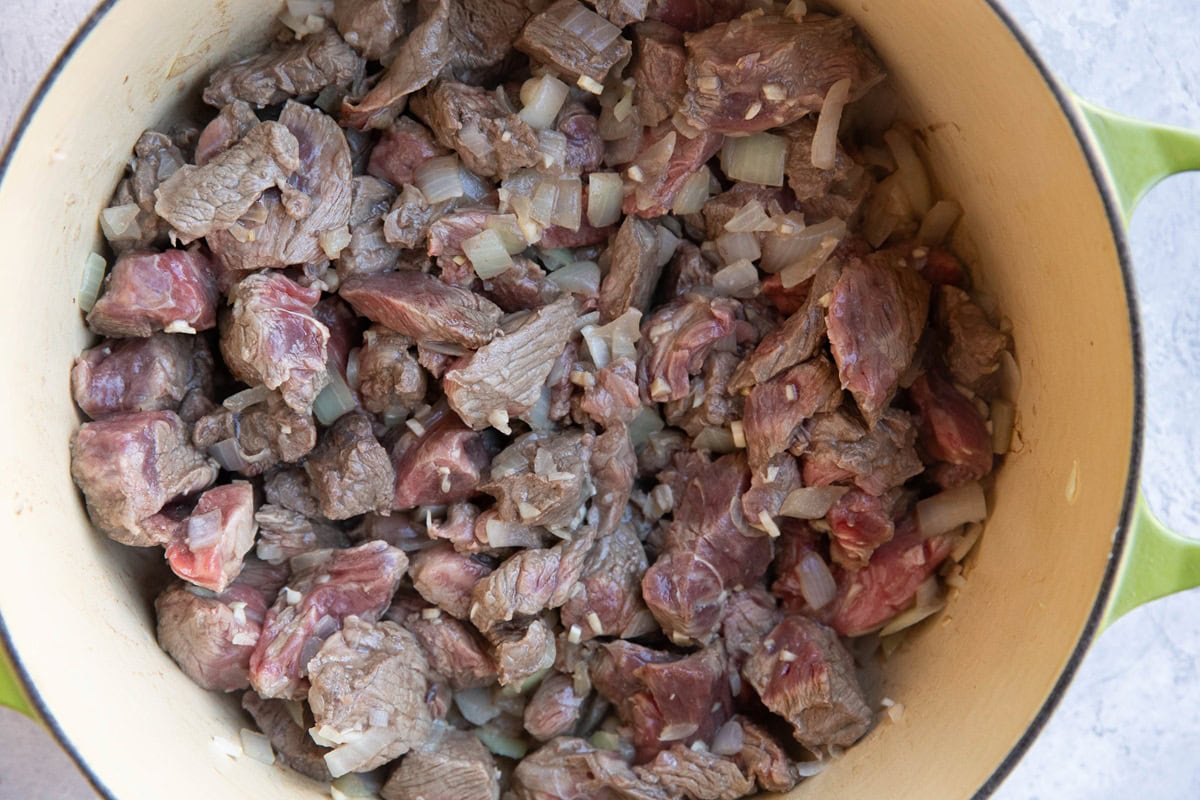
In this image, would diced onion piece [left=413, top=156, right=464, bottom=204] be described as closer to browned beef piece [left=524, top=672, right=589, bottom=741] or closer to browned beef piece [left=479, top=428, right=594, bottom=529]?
browned beef piece [left=479, top=428, right=594, bottom=529]

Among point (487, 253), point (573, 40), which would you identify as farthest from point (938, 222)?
point (487, 253)

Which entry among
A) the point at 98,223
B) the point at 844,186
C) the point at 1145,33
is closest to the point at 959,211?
the point at 844,186

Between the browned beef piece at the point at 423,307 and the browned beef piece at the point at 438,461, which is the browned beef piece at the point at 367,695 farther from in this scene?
the browned beef piece at the point at 423,307

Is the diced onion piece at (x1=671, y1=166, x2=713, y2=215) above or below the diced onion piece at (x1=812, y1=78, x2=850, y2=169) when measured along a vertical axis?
below

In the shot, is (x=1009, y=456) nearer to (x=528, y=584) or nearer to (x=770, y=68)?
(x=770, y=68)

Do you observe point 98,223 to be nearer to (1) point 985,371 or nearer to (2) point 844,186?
(2) point 844,186

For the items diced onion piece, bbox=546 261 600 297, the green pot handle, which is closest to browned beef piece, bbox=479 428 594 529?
diced onion piece, bbox=546 261 600 297
